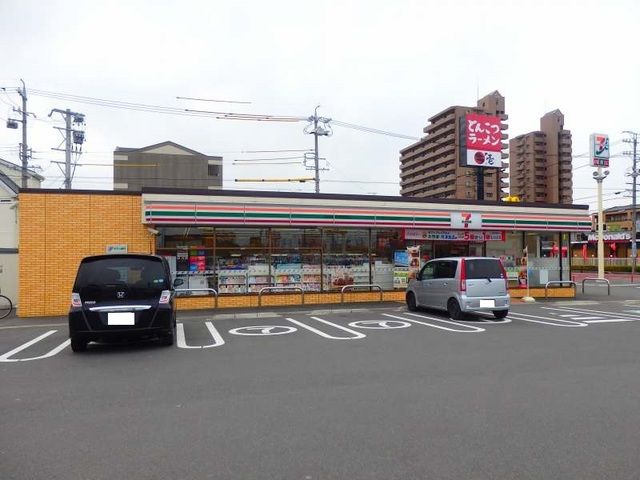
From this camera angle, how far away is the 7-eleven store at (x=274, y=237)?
48.5 ft

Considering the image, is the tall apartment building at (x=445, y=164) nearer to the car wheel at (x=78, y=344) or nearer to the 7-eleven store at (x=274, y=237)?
the 7-eleven store at (x=274, y=237)

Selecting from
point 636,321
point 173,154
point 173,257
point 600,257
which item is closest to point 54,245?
point 173,257

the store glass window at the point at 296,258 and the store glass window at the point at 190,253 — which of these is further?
the store glass window at the point at 296,258

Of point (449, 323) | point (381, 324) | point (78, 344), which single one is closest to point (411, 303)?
point (449, 323)

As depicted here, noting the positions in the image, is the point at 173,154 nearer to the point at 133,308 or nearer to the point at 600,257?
the point at 600,257

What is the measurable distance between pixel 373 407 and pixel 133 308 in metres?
5.06

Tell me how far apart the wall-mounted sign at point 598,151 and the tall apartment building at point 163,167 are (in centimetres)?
4609

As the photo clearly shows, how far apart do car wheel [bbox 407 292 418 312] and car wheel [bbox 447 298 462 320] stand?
1785 millimetres

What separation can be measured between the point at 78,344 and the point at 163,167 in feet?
186

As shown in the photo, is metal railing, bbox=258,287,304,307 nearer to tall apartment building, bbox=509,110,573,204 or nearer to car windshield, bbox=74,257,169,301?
car windshield, bbox=74,257,169,301

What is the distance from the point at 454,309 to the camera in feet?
41.8

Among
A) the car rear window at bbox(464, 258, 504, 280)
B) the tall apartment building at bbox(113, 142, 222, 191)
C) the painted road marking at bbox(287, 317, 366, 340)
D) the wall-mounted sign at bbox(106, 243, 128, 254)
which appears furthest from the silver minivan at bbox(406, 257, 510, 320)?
the tall apartment building at bbox(113, 142, 222, 191)

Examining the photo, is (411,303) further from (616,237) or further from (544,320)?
(616,237)

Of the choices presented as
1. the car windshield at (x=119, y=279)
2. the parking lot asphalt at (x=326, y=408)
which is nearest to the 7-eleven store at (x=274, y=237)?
the parking lot asphalt at (x=326, y=408)
